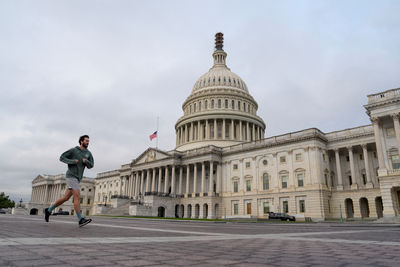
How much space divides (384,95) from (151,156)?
53.4 m

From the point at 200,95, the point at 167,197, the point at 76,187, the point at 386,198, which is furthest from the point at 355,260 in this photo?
the point at 200,95

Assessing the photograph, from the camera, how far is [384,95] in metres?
41.6

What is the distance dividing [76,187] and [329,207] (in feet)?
161

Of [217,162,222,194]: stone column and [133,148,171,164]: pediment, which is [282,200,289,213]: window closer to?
[217,162,222,194]: stone column

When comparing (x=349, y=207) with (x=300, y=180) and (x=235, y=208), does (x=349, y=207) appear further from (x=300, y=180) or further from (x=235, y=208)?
(x=235, y=208)

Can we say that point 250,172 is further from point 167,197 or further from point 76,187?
point 76,187

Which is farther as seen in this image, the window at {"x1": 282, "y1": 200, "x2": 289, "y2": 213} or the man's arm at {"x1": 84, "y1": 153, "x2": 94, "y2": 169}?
the window at {"x1": 282, "y1": 200, "x2": 289, "y2": 213}

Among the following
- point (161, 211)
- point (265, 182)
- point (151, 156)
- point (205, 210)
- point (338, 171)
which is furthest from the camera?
point (151, 156)

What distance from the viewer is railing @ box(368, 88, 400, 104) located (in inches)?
1600

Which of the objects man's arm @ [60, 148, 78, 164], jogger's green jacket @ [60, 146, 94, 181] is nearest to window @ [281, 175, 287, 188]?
jogger's green jacket @ [60, 146, 94, 181]

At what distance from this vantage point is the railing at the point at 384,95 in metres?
40.6

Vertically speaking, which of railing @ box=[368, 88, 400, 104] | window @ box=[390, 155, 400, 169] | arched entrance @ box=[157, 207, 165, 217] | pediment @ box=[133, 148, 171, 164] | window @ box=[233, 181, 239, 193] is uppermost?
railing @ box=[368, 88, 400, 104]

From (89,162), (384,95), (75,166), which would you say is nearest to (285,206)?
(384,95)

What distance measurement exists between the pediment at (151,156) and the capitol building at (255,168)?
0.85 feet
